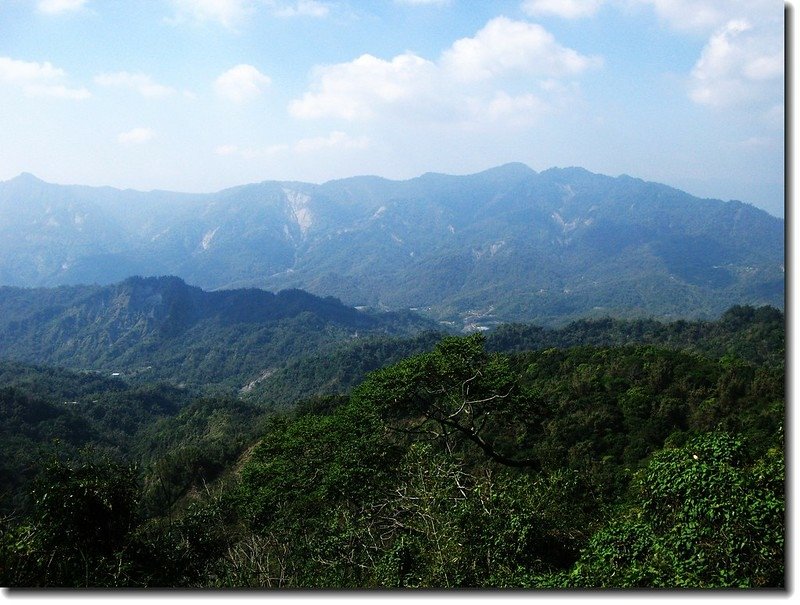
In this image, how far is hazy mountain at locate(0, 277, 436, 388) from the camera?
350 ft

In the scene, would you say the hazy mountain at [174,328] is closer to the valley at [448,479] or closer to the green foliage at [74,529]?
the valley at [448,479]

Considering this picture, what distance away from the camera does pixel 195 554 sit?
887cm

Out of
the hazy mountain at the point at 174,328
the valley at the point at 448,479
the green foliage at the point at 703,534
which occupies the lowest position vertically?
the hazy mountain at the point at 174,328

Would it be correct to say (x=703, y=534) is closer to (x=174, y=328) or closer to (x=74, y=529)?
(x=74, y=529)

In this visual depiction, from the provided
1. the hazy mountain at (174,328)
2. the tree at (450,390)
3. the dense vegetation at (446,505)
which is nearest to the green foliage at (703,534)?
the dense vegetation at (446,505)

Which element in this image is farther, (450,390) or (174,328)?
(174,328)

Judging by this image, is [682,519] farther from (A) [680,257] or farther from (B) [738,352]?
(A) [680,257]

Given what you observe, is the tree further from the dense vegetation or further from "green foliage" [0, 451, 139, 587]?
"green foliage" [0, 451, 139, 587]

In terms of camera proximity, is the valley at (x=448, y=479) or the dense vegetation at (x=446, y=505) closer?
the dense vegetation at (x=446, y=505)

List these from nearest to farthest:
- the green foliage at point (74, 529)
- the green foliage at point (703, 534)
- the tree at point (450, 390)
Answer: the green foliage at point (703, 534) → the green foliage at point (74, 529) → the tree at point (450, 390)

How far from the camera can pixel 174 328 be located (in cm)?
12062

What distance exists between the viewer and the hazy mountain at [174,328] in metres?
107

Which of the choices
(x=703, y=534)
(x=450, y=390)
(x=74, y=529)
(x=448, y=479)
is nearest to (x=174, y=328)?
(x=450, y=390)

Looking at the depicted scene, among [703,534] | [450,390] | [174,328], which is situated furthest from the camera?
[174,328]
